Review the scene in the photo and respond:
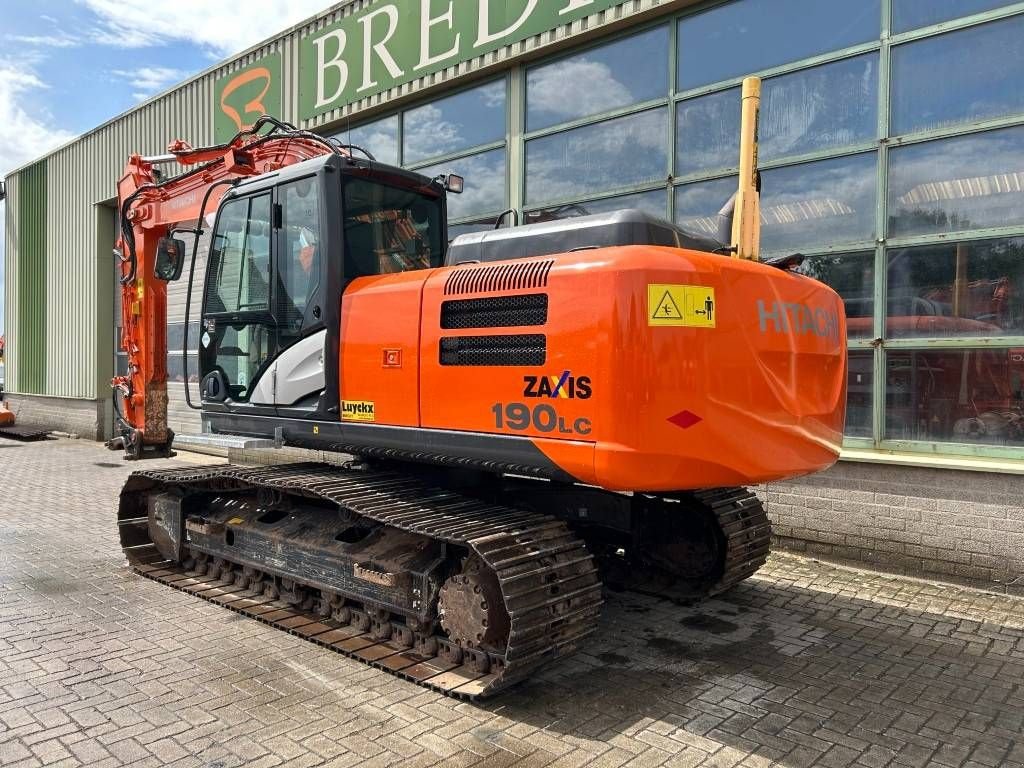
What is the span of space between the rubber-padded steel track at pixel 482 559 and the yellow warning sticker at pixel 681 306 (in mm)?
1320

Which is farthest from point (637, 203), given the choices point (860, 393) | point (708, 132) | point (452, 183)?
point (452, 183)

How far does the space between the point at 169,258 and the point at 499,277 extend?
113 inches

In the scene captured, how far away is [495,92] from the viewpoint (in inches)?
376

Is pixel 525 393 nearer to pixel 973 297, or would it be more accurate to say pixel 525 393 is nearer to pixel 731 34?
pixel 973 297

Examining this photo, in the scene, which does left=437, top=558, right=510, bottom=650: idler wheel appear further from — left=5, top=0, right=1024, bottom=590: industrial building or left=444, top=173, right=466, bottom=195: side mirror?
left=444, top=173, right=466, bottom=195: side mirror

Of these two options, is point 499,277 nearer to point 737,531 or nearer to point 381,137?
point 737,531

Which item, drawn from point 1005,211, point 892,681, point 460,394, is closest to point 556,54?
point 1005,211

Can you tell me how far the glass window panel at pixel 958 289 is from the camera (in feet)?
19.6

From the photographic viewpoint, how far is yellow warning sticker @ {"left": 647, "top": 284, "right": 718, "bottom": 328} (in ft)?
11.6

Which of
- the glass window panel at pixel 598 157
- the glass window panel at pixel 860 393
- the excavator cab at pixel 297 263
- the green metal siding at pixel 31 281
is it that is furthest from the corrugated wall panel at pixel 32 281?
the glass window panel at pixel 860 393

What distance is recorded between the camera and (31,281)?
61.0ft

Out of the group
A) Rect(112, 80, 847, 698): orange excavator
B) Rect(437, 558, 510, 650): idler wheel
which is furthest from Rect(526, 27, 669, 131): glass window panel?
Rect(437, 558, 510, 650): idler wheel

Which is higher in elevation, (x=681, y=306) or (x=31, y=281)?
(x=31, y=281)

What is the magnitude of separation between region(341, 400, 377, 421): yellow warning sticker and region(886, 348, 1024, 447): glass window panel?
14.4 ft
